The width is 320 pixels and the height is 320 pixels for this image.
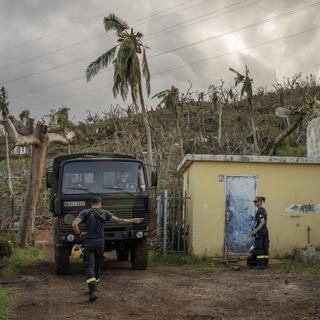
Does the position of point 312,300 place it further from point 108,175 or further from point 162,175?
point 162,175

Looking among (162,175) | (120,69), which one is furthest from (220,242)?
(120,69)

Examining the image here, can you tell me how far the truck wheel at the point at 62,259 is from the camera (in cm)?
1282

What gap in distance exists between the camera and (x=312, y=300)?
353 inches

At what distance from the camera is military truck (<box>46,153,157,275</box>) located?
1249 centimetres

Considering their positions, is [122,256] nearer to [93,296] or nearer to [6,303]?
[93,296]

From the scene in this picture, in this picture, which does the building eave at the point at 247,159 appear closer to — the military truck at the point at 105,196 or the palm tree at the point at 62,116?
the military truck at the point at 105,196

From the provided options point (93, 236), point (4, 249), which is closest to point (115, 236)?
point (4, 249)

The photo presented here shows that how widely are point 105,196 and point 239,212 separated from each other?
13.8 feet

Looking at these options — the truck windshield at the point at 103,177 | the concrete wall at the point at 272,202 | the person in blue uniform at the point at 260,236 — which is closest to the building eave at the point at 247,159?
the concrete wall at the point at 272,202

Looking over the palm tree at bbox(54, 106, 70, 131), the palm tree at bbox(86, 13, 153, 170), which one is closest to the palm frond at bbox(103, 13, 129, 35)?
the palm tree at bbox(86, 13, 153, 170)

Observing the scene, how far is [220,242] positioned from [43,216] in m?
16.2

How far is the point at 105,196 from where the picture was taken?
494 inches

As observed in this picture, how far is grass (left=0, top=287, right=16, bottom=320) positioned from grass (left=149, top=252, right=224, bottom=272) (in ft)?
15.2

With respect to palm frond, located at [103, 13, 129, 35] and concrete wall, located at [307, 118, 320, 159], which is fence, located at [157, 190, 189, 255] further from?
palm frond, located at [103, 13, 129, 35]
